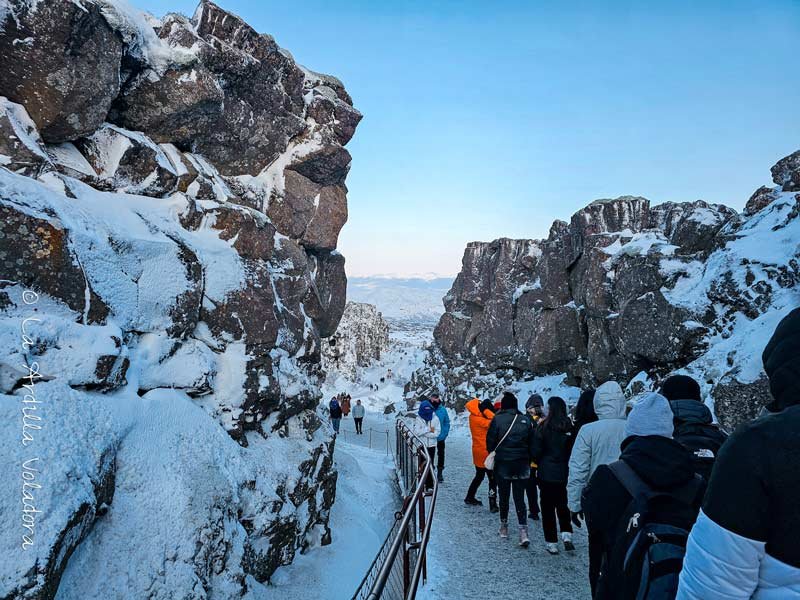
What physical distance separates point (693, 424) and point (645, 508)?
2.10 metres

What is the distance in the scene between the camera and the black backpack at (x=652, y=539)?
2.14 meters

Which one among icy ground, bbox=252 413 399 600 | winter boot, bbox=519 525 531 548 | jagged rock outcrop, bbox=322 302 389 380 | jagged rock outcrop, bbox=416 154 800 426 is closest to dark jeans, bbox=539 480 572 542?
winter boot, bbox=519 525 531 548

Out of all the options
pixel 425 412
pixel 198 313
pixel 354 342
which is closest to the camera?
pixel 198 313

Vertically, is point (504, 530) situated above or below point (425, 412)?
below

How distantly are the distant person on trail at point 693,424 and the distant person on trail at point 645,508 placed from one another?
4.34ft

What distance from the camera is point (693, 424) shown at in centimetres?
401

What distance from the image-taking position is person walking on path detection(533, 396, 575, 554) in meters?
5.96

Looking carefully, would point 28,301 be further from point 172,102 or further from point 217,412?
point 172,102

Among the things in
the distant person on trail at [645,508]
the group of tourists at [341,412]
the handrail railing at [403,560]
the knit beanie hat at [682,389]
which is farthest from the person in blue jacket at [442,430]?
the distant person on trail at [645,508]

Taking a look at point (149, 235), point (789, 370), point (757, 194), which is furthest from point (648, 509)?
point (757, 194)

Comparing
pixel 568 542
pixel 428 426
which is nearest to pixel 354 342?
pixel 428 426

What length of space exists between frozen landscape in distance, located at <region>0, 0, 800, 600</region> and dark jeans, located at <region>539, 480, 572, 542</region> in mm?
386

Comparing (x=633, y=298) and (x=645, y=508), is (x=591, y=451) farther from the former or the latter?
(x=633, y=298)

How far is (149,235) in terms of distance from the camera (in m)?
7.76
